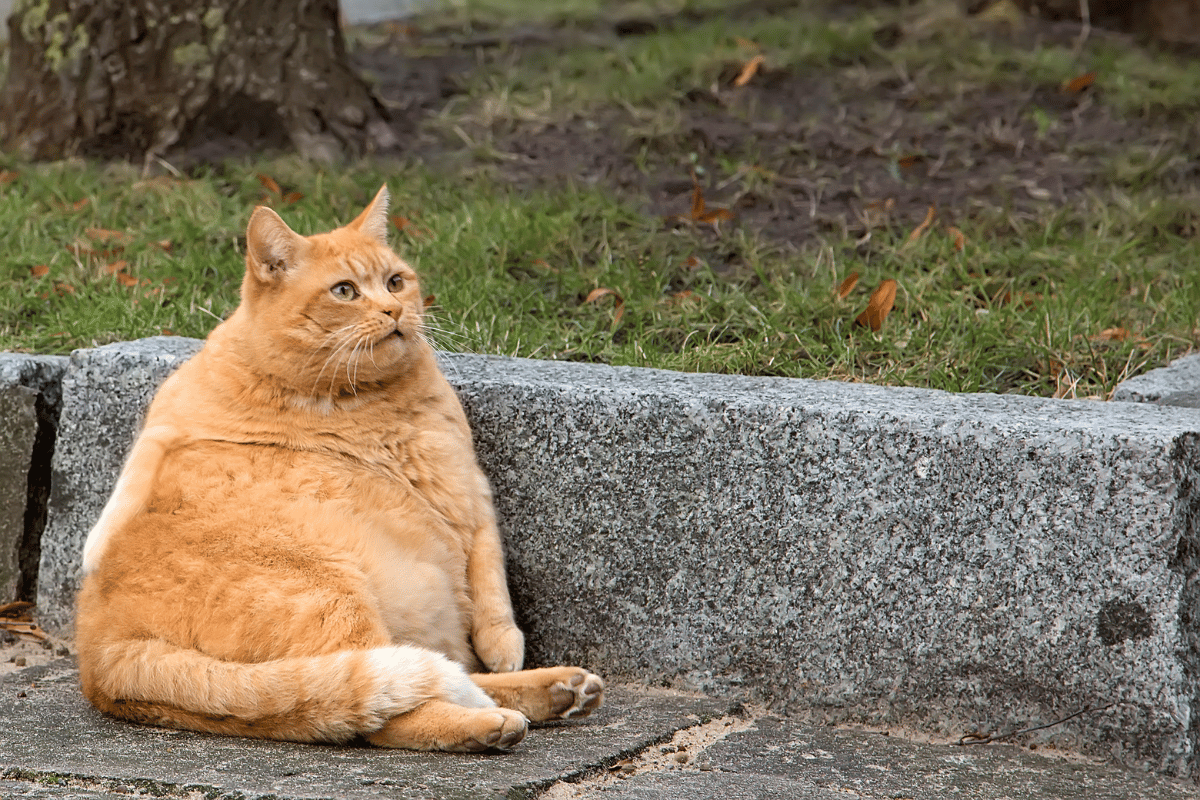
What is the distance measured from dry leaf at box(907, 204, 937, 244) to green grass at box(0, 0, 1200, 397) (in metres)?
0.07

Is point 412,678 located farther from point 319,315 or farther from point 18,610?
point 18,610

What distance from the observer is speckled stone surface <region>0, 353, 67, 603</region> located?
3207 mm

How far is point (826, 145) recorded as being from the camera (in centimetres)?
498

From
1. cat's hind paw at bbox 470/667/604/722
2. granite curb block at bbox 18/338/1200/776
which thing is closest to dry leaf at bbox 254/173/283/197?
granite curb block at bbox 18/338/1200/776

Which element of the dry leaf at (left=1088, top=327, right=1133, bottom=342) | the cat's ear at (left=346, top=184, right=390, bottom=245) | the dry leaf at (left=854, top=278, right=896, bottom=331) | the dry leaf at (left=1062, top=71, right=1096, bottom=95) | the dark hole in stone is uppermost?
the dry leaf at (left=1062, top=71, right=1096, bottom=95)

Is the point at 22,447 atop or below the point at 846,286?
below

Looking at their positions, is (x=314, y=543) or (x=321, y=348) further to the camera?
(x=321, y=348)

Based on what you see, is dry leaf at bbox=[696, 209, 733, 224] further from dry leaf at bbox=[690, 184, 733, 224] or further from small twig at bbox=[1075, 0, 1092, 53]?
small twig at bbox=[1075, 0, 1092, 53]

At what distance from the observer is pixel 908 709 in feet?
8.55

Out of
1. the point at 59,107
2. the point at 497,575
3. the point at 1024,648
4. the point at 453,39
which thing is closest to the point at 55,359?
the point at 497,575

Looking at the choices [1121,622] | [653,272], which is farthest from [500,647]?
[653,272]

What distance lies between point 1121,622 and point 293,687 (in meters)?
1.65

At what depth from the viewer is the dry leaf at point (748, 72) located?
5602mm

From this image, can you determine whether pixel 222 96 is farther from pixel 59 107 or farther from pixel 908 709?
pixel 908 709
